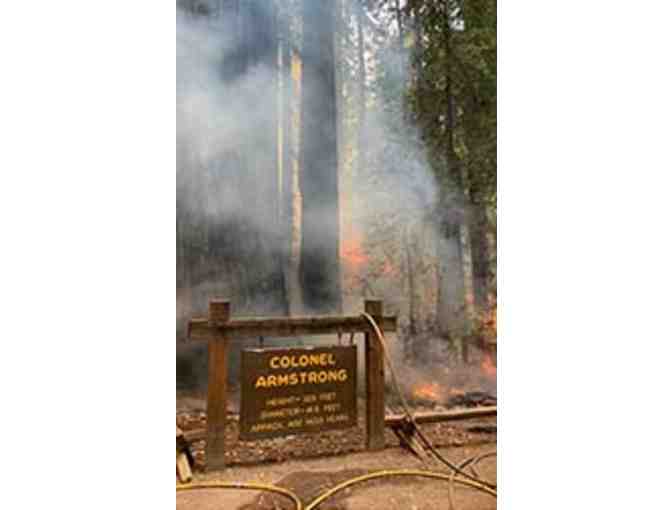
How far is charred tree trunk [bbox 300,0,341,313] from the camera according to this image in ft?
5.36

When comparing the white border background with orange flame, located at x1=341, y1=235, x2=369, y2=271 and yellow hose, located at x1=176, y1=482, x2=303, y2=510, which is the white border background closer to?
yellow hose, located at x1=176, y1=482, x2=303, y2=510

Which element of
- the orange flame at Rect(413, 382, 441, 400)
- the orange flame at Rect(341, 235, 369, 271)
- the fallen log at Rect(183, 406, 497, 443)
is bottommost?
the fallen log at Rect(183, 406, 497, 443)

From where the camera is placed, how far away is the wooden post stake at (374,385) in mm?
1676

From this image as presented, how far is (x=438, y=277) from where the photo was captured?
173 cm

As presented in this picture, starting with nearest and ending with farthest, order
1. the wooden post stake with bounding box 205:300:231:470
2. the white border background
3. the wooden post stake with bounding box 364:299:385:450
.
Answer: the white border background, the wooden post stake with bounding box 205:300:231:470, the wooden post stake with bounding box 364:299:385:450

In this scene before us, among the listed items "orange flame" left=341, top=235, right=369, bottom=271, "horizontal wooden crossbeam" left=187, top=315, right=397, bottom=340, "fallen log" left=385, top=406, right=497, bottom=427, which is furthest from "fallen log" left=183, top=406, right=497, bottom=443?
"orange flame" left=341, top=235, right=369, bottom=271

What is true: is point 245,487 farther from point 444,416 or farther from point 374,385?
point 444,416

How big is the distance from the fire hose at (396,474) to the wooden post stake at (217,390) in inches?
2.6

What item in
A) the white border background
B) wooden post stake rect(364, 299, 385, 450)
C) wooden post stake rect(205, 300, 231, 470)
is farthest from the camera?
wooden post stake rect(364, 299, 385, 450)

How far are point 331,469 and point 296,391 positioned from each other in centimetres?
20

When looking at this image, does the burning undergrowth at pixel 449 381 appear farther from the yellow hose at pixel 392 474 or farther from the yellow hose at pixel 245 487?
the yellow hose at pixel 245 487

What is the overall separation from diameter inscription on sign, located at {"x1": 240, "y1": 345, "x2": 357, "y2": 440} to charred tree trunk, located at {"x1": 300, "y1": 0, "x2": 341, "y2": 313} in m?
0.13
